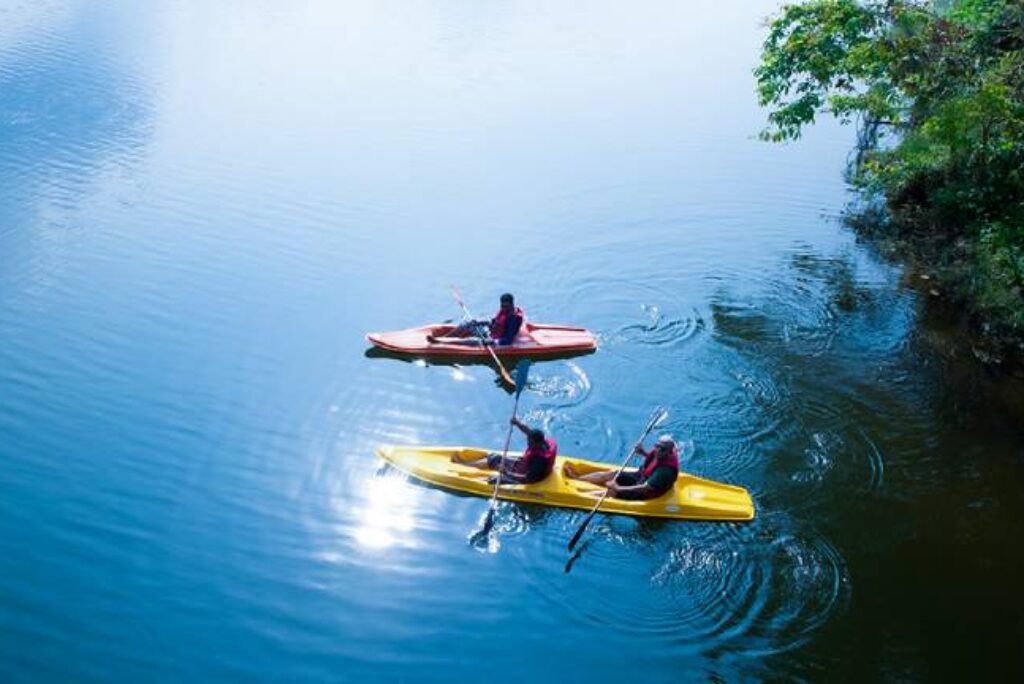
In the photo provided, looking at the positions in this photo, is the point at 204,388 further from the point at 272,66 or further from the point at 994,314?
the point at 272,66

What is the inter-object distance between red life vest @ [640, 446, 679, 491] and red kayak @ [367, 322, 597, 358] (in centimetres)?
389

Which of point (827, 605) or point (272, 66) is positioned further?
point (272, 66)

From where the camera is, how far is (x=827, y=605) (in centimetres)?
1077

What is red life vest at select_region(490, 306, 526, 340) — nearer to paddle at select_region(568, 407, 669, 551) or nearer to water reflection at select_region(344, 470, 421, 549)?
paddle at select_region(568, 407, 669, 551)

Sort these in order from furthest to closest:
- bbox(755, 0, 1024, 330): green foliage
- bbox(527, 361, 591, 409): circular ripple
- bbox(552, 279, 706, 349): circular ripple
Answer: bbox(552, 279, 706, 349): circular ripple
bbox(527, 361, 591, 409): circular ripple
bbox(755, 0, 1024, 330): green foliage

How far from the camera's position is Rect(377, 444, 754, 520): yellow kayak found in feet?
39.1

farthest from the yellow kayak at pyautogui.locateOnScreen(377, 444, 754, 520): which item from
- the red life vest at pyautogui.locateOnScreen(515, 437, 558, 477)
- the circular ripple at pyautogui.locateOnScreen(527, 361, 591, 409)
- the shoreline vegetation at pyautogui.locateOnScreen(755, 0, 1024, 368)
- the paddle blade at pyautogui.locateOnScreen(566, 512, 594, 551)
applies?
the shoreline vegetation at pyautogui.locateOnScreen(755, 0, 1024, 368)

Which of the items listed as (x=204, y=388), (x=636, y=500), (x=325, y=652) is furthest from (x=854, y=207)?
(x=325, y=652)

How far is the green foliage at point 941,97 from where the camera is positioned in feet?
45.6

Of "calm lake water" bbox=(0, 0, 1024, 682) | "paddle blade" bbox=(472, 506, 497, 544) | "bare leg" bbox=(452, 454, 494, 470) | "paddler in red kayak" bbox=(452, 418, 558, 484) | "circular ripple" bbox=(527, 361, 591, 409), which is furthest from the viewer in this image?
"circular ripple" bbox=(527, 361, 591, 409)

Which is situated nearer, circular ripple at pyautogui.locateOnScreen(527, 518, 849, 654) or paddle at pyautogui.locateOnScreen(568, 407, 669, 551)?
circular ripple at pyautogui.locateOnScreen(527, 518, 849, 654)

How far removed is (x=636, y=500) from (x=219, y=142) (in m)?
16.5

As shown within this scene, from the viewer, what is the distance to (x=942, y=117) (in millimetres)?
13859

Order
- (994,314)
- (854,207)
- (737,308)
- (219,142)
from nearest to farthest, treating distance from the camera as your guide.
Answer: (994,314) → (737,308) → (854,207) → (219,142)
